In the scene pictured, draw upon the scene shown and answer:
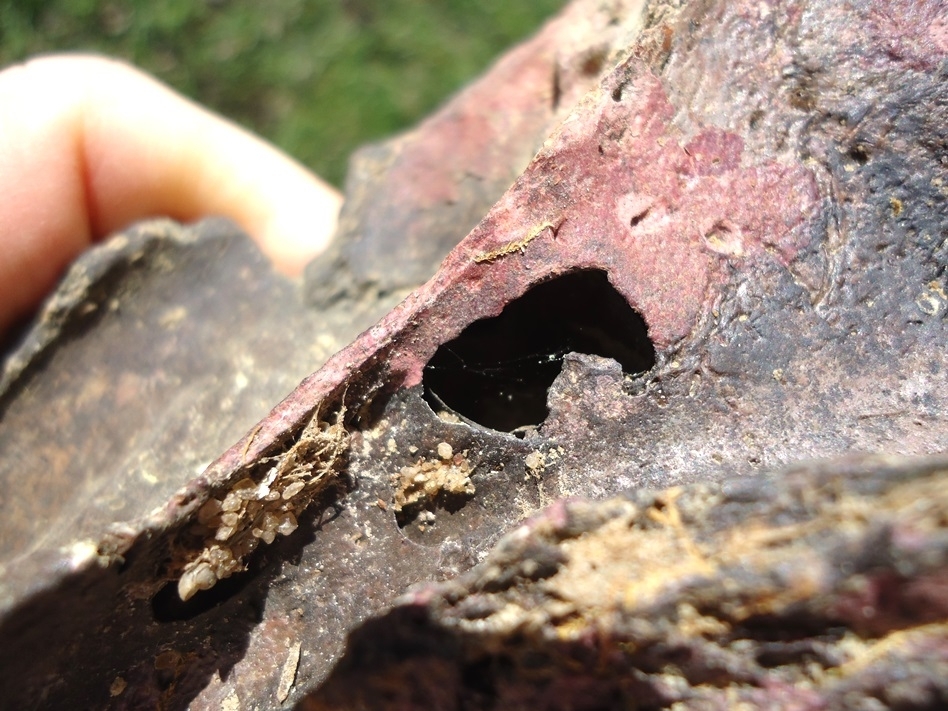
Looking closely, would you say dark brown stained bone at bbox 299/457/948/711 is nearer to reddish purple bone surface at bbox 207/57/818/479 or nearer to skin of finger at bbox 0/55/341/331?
reddish purple bone surface at bbox 207/57/818/479

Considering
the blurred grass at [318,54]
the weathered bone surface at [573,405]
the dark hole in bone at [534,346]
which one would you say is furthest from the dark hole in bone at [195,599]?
the blurred grass at [318,54]

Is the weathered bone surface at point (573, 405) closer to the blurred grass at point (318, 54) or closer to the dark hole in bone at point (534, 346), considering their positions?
the dark hole in bone at point (534, 346)

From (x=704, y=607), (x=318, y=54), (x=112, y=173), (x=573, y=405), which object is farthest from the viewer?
(x=318, y=54)

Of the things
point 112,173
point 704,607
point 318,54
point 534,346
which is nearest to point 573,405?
point 534,346

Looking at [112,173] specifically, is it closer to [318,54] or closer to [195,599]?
[195,599]

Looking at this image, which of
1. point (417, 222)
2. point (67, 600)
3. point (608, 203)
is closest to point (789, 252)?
point (608, 203)

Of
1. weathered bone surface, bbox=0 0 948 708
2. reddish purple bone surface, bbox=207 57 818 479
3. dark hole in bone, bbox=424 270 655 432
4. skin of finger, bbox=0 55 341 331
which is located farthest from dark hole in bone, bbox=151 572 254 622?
skin of finger, bbox=0 55 341 331

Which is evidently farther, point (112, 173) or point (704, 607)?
point (112, 173)
